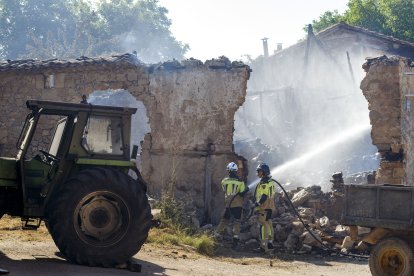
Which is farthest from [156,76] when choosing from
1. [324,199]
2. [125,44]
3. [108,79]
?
[125,44]

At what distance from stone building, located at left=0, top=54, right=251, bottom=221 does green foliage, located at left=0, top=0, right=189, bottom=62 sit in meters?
29.0

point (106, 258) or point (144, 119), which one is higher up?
point (144, 119)

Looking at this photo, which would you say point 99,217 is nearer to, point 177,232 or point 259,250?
point 177,232

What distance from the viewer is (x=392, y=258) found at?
33.8 ft

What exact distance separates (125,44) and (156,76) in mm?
35577

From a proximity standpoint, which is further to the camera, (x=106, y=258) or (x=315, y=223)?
(x=315, y=223)

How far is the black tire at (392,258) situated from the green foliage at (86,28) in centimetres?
3799

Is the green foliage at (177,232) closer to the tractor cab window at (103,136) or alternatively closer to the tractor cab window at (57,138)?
the tractor cab window at (57,138)

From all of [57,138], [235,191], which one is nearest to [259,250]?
[235,191]

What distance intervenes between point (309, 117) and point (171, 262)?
79.8 ft

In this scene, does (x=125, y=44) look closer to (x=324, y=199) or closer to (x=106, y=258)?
(x=324, y=199)

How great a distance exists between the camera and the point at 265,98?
38.9 m

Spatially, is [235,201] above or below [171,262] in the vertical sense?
above

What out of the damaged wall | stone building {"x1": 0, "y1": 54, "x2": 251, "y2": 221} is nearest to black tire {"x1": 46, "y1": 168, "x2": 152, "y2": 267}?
stone building {"x1": 0, "y1": 54, "x2": 251, "y2": 221}
